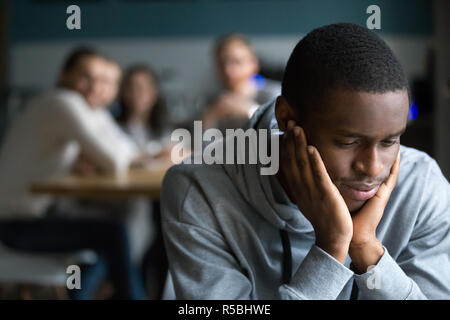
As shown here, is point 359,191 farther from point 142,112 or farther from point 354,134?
point 142,112

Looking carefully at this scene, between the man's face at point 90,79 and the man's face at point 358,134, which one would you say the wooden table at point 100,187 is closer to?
the man's face at point 90,79

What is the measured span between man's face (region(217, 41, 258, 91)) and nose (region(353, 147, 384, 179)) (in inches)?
49.6

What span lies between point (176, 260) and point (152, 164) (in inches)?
56.1

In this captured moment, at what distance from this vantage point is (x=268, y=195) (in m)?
0.63

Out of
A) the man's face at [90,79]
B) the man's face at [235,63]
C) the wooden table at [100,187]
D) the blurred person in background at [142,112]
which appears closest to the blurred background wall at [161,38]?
the blurred person in background at [142,112]

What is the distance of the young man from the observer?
1.69ft

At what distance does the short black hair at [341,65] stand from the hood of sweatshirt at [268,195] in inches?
3.6

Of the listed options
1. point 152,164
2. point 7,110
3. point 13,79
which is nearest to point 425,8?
point 152,164

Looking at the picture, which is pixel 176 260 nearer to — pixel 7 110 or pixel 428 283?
pixel 428 283

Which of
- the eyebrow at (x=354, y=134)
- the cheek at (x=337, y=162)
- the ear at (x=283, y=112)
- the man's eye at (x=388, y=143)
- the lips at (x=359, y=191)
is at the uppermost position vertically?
the ear at (x=283, y=112)

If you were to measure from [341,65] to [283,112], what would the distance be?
0.09m

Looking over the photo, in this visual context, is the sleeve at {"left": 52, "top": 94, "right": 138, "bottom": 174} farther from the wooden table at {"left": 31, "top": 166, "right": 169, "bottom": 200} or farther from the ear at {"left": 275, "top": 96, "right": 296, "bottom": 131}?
the ear at {"left": 275, "top": 96, "right": 296, "bottom": 131}

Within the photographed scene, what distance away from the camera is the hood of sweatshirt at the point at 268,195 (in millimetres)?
630
